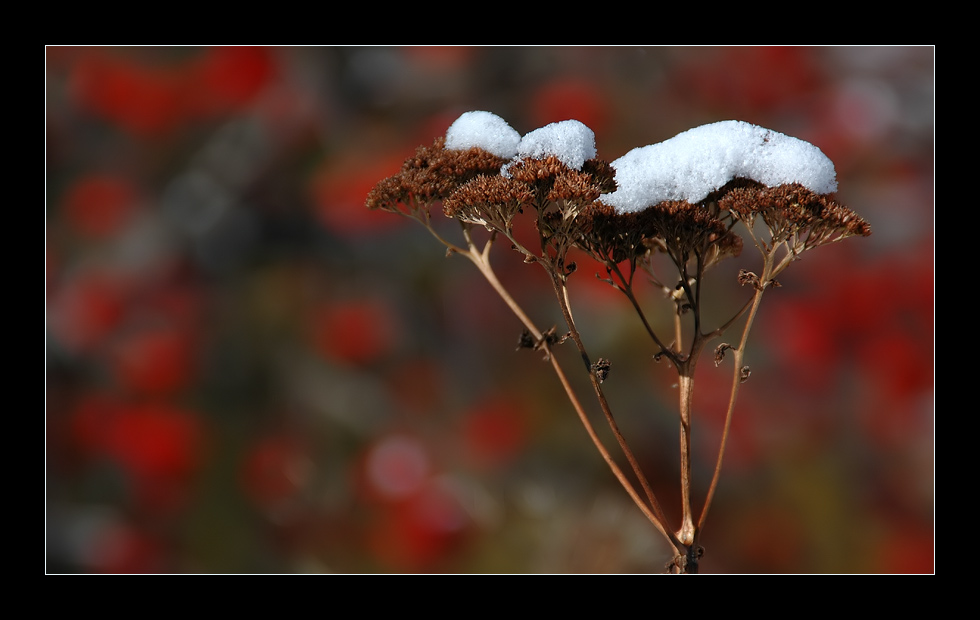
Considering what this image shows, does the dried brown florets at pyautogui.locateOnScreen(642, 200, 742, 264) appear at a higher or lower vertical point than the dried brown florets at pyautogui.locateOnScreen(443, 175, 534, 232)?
lower

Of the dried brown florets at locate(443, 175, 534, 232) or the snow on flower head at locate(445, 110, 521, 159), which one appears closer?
the dried brown florets at locate(443, 175, 534, 232)

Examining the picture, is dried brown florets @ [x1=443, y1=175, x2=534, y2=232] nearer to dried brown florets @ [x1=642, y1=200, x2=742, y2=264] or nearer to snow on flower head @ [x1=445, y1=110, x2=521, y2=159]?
snow on flower head @ [x1=445, y1=110, x2=521, y2=159]

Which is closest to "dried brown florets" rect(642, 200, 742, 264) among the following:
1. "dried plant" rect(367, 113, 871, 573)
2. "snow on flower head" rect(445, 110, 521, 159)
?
"dried plant" rect(367, 113, 871, 573)

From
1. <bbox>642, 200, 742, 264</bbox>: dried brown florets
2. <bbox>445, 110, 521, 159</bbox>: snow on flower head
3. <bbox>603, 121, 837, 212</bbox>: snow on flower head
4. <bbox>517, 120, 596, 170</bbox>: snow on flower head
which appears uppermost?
<bbox>445, 110, 521, 159</bbox>: snow on flower head

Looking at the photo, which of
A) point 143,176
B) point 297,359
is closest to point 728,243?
point 297,359

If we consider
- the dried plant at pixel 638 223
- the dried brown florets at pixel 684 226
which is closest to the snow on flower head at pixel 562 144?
the dried plant at pixel 638 223

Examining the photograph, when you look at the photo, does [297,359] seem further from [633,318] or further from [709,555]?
[709,555]
